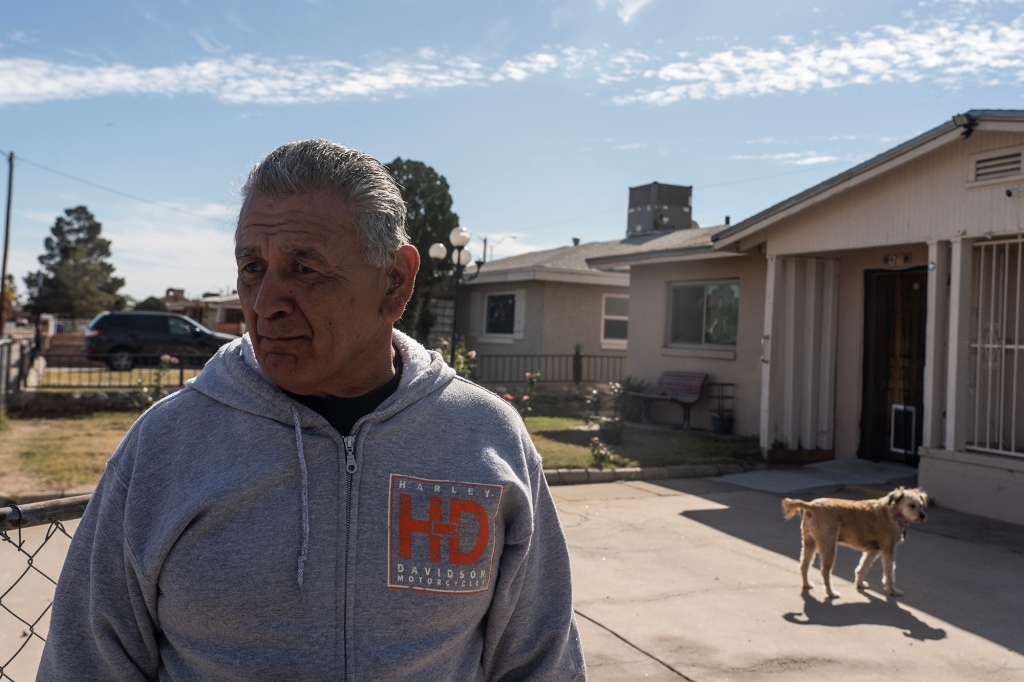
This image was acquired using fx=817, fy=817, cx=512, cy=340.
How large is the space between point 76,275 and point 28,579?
203 ft

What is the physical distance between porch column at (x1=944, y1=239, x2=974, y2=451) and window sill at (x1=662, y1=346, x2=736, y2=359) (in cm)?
483

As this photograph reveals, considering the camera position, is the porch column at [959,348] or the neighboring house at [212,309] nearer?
the porch column at [959,348]

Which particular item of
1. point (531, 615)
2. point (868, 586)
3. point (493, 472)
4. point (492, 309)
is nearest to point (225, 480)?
point (493, 472)

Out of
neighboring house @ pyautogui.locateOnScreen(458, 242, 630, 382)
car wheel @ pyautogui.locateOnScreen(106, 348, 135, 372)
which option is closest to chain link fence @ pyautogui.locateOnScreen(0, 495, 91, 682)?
car wheel @ pyautogui.locateOnScreen(106, 348, 135, 372)

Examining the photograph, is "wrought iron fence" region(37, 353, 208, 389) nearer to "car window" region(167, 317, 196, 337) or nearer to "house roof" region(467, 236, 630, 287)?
"car window" region(167, 317, 196, 337)

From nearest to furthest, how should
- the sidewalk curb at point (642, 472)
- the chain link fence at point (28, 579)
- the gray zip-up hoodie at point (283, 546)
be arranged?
the gray zip-up hoodie at point (283, 546)
the chain link fence at point (28, 579)
the sidewalk curb at point (642, 472)

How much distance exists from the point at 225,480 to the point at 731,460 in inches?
404

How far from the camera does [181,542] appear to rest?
4.80ft

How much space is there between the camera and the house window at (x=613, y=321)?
2139 centimetres

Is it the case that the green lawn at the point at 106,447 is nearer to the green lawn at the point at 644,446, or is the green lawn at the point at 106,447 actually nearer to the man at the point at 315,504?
the green lawn at the point at 644,446

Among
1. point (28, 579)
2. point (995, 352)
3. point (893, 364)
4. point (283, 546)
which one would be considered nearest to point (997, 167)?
point (995, 352)

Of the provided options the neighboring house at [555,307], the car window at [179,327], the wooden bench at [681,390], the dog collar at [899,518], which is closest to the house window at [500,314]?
the neighboring house at [555,307]

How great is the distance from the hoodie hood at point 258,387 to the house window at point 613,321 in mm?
19739

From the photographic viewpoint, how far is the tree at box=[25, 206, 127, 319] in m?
59.3
